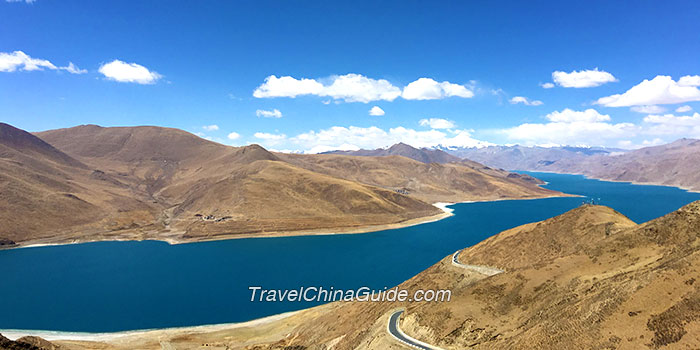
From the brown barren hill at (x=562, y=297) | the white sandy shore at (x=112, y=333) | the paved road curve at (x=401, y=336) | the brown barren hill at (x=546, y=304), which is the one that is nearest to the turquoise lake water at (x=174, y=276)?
the white sandy shore at (x=112, y=333)

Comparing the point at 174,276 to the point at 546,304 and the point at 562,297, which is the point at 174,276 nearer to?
the point at 546,304

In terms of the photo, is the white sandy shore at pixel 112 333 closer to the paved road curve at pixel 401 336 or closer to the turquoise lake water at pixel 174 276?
the turquoise lake water at pixel 174 276

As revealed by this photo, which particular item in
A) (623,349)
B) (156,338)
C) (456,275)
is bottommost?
(156,338)

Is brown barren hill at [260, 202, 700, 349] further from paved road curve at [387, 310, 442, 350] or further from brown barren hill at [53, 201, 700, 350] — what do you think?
paved road curve at [387, 310, 442, 350]

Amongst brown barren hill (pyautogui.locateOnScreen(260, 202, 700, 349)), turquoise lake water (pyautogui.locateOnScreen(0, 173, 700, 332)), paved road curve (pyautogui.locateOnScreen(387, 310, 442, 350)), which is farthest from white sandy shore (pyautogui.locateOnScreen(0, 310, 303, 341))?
paved road curve (pyautogui.locateOnScreen(387, 310, 442, 350))

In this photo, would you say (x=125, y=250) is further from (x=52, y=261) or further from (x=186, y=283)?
(x=186, y=283)

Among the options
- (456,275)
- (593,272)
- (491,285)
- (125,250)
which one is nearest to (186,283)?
(125,250)

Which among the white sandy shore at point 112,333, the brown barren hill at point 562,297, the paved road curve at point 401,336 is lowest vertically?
the white sandy shore at point 112,333
